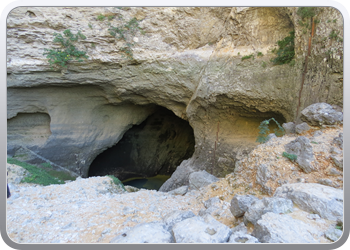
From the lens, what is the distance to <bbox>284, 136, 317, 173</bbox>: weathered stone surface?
228 cm

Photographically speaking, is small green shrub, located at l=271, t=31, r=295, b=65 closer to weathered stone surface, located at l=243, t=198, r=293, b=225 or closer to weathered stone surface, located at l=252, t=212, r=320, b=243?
weathered stone surface, located at l=243, t=198, r=293, b=225

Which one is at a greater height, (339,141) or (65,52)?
(65,52)

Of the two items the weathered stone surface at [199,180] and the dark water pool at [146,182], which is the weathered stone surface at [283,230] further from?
the dark water pool at [146,182]

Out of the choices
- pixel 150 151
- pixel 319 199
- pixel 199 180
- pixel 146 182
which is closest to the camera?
pixel 319 199

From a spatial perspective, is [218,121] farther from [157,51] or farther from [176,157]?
[176,157]

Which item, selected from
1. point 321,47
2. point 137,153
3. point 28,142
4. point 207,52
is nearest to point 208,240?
point 321,47

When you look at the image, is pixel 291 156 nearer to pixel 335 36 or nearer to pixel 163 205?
pixel 163 205

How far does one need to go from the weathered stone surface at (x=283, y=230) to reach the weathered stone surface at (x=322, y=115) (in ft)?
7.14

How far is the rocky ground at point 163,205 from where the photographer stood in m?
1.75

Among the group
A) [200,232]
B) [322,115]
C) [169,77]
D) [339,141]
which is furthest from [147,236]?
[169,77]

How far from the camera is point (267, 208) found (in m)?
1.68

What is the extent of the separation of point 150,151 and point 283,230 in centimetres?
877

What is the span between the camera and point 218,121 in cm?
616

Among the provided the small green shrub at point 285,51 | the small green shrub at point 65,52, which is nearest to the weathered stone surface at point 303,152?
the small green shrub at point 285,51
